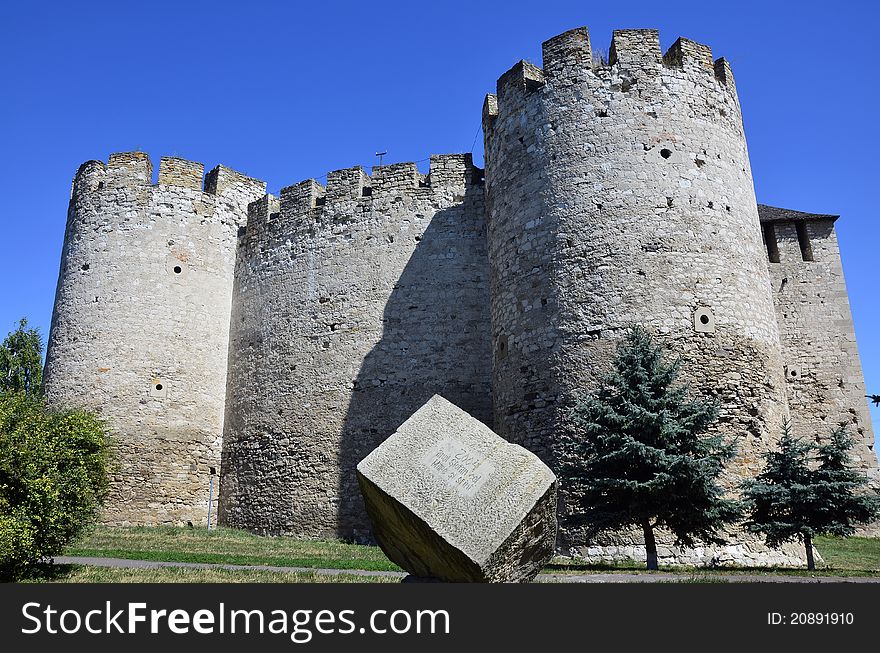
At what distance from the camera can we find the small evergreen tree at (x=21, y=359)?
2722cm

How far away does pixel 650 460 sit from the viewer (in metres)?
11.3

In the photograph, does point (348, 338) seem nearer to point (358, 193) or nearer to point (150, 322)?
point (358, 193)

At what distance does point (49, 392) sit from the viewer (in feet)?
69.5

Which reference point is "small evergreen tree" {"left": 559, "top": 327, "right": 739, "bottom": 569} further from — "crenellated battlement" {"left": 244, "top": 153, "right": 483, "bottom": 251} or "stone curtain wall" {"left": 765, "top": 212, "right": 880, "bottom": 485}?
"crenellated battlement" {"left": 244, "top": 153, "right": 483, "bottom": 251}

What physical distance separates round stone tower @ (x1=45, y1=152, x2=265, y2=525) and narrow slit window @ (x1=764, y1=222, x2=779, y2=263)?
15.4 meters

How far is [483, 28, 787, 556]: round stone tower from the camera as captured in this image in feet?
46.1

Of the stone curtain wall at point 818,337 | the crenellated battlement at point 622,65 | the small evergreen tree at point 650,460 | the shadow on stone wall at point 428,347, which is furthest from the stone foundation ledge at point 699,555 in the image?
the crenellated battlement at point 622,65

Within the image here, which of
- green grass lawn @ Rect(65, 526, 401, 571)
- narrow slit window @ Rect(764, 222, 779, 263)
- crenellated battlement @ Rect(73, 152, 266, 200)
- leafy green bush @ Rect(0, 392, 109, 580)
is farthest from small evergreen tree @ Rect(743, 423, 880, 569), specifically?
crenellated battlement @ Rect(73, 152, 266, 200)

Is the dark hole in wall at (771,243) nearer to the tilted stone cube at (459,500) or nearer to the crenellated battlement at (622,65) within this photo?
the crenellated battlement at (622,65)

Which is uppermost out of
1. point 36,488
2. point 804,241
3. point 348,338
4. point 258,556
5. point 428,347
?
point 804,241

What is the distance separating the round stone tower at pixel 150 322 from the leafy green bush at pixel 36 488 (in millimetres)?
8356

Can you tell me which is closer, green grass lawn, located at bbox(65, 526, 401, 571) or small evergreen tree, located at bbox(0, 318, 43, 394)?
green grass lawn, located at bbox(65, 526, 401, 571)

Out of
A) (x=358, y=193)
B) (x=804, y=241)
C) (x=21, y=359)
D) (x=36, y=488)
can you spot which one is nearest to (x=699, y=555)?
(x=36, y=488)

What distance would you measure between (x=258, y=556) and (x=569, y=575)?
619cm
